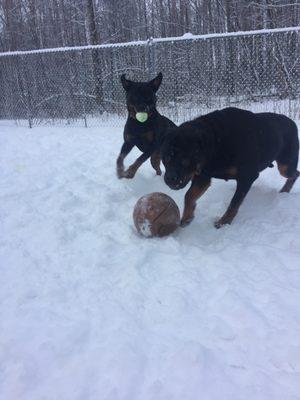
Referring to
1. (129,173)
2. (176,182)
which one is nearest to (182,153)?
(176,182)

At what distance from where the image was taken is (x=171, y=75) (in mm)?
9156

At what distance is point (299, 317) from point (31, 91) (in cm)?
991

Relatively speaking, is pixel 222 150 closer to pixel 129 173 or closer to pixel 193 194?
pixel 193 194

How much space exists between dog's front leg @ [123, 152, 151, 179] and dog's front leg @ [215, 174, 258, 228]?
5.04 feet

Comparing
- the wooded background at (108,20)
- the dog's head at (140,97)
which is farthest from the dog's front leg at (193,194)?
the wooded background at (108,20)

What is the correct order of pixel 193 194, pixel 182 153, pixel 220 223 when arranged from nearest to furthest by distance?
pixel 182 153, pixel 193 194, pixel 220 223

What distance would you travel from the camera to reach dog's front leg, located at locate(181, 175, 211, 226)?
12.3ft

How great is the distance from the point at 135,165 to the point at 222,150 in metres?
1.71

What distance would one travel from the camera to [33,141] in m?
7.83

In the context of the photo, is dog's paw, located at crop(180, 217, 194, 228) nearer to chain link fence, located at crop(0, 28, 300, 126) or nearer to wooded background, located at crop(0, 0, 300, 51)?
chain link fence, located at crop(0, 28, 300, 126)

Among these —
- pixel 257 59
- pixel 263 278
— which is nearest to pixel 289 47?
pixel 257 59

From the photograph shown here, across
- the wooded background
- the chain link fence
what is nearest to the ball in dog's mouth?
the chain link fence

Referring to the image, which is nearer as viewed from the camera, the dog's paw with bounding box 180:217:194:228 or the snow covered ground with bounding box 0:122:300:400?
the snow covered ground with bounding box 0:122:300:400

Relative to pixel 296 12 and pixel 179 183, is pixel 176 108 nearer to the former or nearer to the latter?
pixel 179 183
